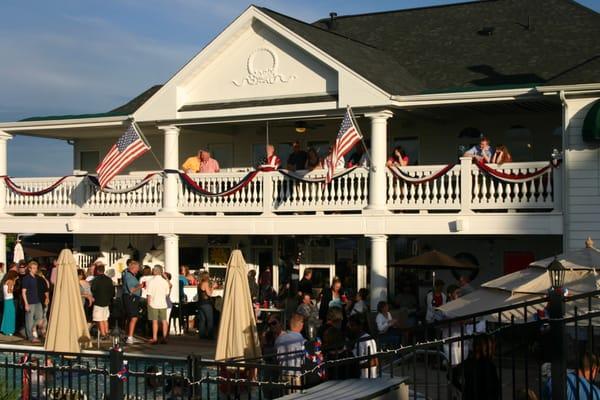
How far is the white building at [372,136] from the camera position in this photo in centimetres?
2033

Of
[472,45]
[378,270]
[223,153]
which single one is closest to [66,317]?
[378,270]

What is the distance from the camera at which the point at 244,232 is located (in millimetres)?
23156

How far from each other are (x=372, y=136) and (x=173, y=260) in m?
6.17

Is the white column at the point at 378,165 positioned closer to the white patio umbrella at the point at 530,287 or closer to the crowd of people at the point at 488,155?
the crowd of people at the point at 488,155

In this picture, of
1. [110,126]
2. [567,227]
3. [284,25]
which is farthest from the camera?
[110,126]

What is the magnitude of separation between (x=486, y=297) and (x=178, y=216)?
11.2 meters

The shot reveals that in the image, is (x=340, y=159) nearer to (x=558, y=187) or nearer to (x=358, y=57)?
(x=358, y=57)

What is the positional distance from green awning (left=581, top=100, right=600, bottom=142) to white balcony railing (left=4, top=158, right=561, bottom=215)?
1117mm

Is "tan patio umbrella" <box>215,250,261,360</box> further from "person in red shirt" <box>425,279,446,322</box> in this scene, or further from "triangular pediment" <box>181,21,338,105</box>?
"triangular pediment" <box>181,21,338,105</box>

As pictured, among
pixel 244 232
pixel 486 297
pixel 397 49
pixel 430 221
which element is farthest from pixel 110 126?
pixel 486 297

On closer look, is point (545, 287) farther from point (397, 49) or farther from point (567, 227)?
point (397, 49)

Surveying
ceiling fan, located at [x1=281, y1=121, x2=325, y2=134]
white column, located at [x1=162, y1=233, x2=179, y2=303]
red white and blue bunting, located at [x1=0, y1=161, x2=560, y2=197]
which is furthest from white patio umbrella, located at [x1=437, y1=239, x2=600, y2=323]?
white column, located at [x1=162, y1=233, x2=179, y2=303]

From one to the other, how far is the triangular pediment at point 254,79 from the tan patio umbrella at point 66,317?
6662 mm

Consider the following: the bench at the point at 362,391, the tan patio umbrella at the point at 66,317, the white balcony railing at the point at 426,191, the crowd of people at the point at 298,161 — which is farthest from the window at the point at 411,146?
the bench at the point at 362,391
